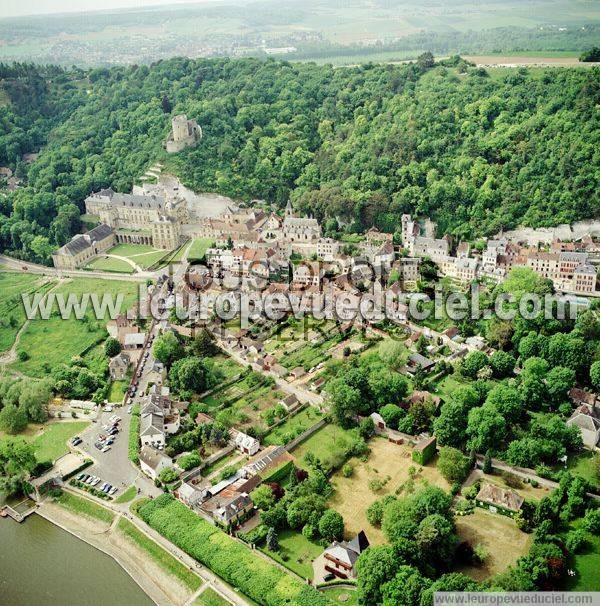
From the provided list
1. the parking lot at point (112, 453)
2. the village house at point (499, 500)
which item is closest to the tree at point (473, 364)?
the village house at point (499, 500)

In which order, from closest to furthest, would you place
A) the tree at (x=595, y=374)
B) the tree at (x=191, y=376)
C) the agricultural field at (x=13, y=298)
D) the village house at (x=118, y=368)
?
the tree at (x=595, y=374) < the tree at (x=191, y=376) < the village house at (x=118, y=368) < the agricultural field at (x=13, y=298)

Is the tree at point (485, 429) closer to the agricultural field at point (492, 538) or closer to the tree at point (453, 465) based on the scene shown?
the tree at point (453, 465)

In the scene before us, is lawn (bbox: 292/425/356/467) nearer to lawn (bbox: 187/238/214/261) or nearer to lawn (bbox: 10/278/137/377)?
lawn (bbox: 10/278/137/377)

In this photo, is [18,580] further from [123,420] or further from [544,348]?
[544,348]

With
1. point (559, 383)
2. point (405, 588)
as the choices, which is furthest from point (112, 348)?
point (559, 383)

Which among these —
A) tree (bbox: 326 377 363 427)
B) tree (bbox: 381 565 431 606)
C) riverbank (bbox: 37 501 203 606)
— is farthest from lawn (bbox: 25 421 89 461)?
tree (bbox: 381 565 431 606)

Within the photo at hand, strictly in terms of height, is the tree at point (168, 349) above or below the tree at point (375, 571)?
above
